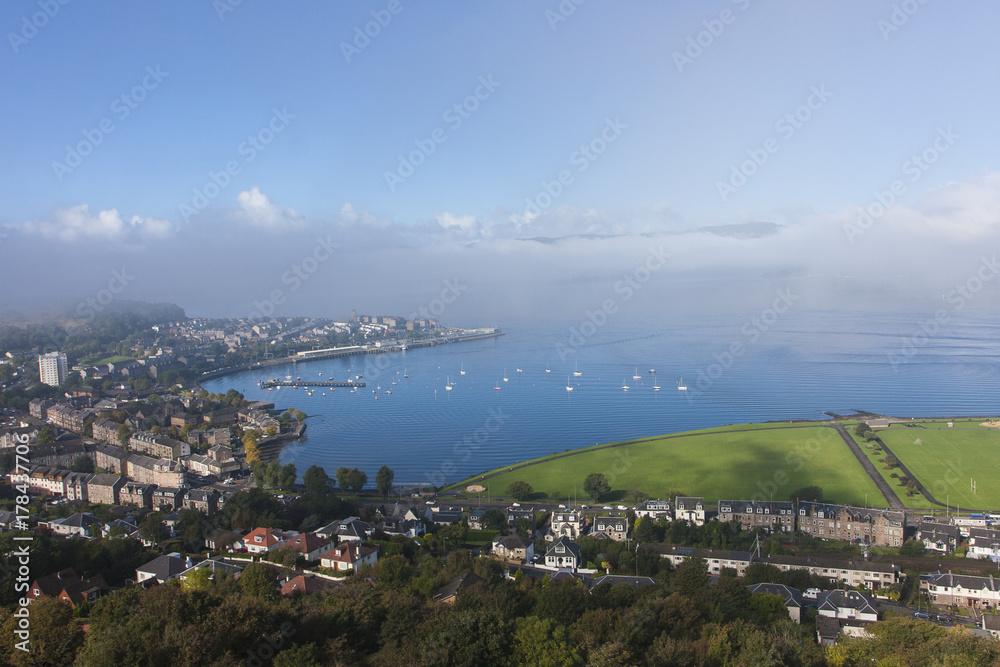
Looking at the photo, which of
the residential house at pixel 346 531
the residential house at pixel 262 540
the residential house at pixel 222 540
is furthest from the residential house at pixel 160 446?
the residential house at pixel 346 531

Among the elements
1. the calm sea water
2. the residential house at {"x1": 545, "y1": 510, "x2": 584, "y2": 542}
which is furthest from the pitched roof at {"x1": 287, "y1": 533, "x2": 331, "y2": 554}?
the calm sea water

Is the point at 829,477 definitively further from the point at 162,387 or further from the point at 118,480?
the point at 162,387

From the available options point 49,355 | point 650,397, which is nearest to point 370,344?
point 49,355

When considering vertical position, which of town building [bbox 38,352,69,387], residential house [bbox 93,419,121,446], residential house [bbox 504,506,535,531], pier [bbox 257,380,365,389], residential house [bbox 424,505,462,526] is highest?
town building [bbox 38,352,69,387]

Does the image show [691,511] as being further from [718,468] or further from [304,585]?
[304,585]

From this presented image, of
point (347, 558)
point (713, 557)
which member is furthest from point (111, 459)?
point (713, 557)

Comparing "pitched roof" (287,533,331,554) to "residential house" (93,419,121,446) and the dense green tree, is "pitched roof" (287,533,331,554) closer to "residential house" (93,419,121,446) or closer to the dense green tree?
the dense green tree
